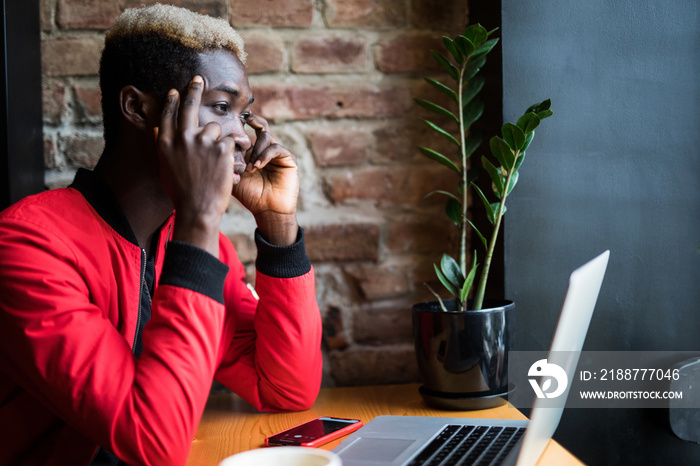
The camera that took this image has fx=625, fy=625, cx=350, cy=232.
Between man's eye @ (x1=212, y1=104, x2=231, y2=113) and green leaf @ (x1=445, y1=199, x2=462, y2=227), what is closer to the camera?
man's eye @ (x1=212, y1=104, x2=231, y2=113)

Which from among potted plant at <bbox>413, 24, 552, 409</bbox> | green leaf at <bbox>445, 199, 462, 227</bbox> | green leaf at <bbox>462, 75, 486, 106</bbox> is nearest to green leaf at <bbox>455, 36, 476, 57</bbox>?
potted plant at <bbox>413, 24, 552, 409</bbox>

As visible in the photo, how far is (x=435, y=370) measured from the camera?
120cm

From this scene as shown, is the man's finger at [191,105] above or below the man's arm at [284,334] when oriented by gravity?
above

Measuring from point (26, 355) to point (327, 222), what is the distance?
0.76m

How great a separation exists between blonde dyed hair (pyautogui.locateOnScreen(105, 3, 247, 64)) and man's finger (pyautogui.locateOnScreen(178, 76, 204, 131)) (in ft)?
0.26

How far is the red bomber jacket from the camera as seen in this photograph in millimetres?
811

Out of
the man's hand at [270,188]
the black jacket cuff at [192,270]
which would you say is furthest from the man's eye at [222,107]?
the black jacket cuff at [192,270]

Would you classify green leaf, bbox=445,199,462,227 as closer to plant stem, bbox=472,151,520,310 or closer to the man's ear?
plant stem, bbox=472,151,520,310

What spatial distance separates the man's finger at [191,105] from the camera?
3.06ft

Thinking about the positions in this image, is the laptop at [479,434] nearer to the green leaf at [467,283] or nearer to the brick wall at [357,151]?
the green leaf at [467,283]

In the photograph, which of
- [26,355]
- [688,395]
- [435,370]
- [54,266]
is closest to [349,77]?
[435,370]

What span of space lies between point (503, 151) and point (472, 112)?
21 centimetres

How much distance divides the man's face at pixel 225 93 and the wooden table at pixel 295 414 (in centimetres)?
50

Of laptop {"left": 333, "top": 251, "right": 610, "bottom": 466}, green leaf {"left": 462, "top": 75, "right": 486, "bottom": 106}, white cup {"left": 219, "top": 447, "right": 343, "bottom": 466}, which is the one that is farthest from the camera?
green leaf {"left": 462, "top": 75, "right": 486, "bottom": 106}
